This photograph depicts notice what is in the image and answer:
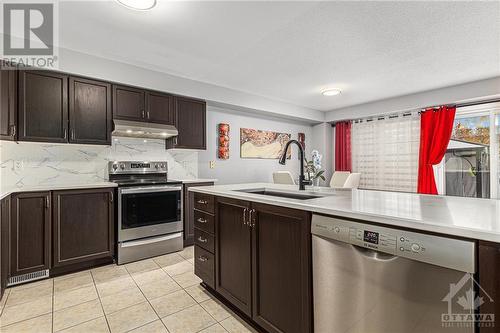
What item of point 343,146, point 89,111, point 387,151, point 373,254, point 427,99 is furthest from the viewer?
point 343,146

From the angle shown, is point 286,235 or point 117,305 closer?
point 286,235

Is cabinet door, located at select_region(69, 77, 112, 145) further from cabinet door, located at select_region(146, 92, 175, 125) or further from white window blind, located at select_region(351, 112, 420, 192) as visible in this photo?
white window blind, located at select_region(351, 112, 420, 192)

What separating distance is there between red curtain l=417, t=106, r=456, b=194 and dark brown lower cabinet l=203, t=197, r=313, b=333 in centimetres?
417

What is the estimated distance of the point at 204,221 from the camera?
7.09 feet

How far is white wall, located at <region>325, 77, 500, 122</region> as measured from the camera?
146 inches

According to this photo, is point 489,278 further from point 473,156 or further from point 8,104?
point 473,156

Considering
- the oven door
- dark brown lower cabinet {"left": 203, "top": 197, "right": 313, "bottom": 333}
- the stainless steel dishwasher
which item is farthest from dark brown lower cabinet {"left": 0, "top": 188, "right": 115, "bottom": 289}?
the stainless steel dishwasher

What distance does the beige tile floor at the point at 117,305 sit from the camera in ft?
5.81

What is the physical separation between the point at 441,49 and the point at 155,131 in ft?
11.9

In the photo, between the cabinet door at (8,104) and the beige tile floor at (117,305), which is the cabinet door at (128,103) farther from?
the beige tile floor at (117,305)

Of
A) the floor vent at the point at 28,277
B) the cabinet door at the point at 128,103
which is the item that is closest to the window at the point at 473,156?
the cabinet door at the point at 128,103

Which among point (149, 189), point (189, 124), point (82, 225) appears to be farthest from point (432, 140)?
point (82, 225)

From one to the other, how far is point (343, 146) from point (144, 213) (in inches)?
181

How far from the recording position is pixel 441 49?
2.79m
